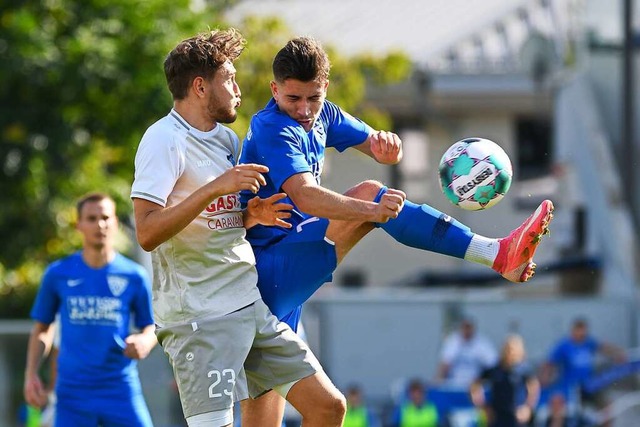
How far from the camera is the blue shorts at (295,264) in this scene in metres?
6.44

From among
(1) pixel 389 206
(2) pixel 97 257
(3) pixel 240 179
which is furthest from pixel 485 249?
(2) pixel 97 257

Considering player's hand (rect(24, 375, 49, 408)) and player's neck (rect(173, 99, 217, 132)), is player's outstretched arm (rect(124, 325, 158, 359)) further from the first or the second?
player's neck (rect(173, 99, 217, 132))

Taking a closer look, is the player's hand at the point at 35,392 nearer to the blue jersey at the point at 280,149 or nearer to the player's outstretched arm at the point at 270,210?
the blue jersey at the point at 280,149

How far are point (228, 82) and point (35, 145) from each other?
10384 millimetres

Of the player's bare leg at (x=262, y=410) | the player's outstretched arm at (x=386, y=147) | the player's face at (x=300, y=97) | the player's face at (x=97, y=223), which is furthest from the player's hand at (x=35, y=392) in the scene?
the player's face at (x=300, y=97)

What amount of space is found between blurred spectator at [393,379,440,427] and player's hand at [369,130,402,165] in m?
9.28

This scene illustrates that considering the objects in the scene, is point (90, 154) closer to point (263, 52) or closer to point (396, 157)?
point (263, 52)

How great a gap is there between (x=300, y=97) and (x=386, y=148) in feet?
2.08

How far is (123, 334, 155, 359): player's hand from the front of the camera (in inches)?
336

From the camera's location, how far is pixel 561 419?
51.0 feet

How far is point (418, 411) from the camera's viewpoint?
15781 mm

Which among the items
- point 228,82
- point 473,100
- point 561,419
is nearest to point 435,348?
point 561,419

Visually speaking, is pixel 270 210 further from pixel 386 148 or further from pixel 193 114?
pixel 386 148

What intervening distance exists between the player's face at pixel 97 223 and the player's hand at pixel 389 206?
11.1 feet
